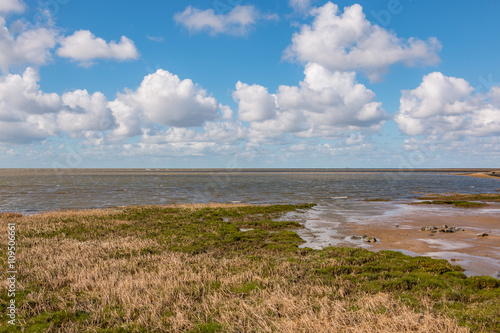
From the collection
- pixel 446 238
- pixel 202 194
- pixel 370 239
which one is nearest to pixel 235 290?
pixel 370 239

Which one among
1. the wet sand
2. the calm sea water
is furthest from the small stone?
the calm sea water

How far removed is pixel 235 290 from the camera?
41.8 feet

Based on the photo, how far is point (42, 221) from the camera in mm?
31375

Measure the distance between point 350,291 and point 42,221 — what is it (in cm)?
3129

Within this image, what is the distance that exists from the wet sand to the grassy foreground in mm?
2709

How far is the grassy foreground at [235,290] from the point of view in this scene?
9.58 metres

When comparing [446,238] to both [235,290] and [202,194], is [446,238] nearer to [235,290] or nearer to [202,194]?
[235,290]

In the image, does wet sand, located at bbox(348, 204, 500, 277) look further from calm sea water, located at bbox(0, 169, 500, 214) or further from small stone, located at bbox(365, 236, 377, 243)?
calm sea water, located at bbox(0, 169, 500, 214)

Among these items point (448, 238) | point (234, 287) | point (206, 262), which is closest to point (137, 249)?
point (206, 262)

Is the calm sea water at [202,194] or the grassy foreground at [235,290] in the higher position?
the grassy foreground at [235,290]

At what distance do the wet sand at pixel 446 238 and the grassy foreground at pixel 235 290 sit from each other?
107 inches

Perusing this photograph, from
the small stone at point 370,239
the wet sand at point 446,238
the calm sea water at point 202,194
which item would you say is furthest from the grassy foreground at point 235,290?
the calm sea water at point 202,194

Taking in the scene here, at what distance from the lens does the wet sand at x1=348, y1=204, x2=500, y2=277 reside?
61.4ft

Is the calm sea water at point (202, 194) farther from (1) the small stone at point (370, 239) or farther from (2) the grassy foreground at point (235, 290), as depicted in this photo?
(2) the grassy foreground at point (235, 290)
